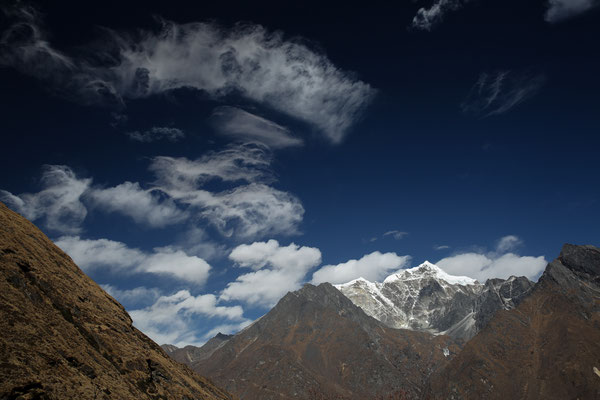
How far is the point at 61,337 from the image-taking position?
119 ft

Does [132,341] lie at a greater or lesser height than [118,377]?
greater

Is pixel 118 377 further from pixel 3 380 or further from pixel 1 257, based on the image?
pixel 1 257

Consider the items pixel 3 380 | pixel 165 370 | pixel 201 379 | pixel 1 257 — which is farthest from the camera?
pixel 201 379

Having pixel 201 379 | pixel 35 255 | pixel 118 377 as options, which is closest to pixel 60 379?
pixel 118 377

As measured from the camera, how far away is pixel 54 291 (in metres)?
43.6

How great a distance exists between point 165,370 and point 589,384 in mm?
182672

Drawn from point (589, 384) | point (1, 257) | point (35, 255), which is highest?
point (35, 255)

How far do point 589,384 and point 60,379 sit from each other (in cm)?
20115

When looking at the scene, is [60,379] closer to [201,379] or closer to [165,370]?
[165,370]

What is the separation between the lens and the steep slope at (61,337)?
29688 millimetres

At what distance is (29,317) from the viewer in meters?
34.7

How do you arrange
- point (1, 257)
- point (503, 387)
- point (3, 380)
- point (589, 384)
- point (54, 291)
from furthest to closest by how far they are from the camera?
point (503, 387) → point (589, 384) → point (54, 291) → point (1, 257) → point (3, 380)

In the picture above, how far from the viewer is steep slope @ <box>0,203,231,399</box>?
97.4 feet

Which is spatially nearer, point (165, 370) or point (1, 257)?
point (1, 257)
